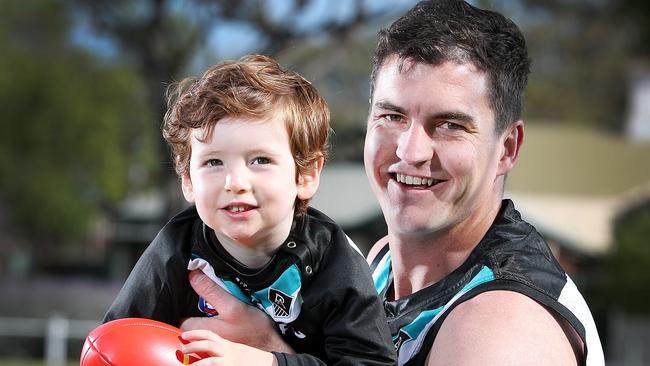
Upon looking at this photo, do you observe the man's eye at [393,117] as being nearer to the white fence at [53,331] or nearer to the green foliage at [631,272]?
the white fence at [53,331]

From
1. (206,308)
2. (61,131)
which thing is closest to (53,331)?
(61,131)

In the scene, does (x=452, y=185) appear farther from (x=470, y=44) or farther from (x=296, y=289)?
(x=296, y=289)

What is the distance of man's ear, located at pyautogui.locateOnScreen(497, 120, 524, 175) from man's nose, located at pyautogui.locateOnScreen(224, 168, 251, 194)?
0.92 metres

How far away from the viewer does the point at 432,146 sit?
3.51 m

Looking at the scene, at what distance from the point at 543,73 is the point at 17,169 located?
111ft

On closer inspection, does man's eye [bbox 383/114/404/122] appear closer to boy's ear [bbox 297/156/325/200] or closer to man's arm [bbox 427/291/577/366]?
boy's ear [bbox 297/156/325/200]

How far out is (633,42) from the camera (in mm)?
56031

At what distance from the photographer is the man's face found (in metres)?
3.48

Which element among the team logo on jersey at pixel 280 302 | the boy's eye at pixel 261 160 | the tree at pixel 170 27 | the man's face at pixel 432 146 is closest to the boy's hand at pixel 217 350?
the team logo on jersey at pixel 280 302

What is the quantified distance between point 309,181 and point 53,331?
18.9 metres

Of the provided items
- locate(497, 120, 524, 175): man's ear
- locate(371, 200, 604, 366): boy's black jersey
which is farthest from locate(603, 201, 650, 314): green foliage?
locate(371, 200, 604, 366): boy's black jersey

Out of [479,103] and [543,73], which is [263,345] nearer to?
[479,103]

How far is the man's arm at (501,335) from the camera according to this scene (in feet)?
9.97

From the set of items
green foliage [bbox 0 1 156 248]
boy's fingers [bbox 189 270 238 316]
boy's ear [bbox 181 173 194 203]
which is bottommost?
green foliage [bbox 0 1 156 248]
